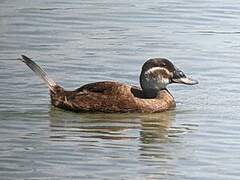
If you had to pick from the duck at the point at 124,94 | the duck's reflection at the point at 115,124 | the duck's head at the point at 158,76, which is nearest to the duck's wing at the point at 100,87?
the duck at the point at 124,94

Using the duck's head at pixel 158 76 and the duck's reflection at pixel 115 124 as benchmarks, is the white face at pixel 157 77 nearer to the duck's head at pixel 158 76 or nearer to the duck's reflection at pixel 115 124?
the duck's head at pixel 158 76

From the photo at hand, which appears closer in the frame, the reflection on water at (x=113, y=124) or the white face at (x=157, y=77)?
the reflection on water at (x=113, y=124)

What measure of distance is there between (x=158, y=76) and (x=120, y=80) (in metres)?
0.81

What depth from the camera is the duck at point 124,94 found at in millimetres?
12758

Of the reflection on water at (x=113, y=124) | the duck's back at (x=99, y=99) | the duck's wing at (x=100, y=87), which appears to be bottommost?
the reflection on water at (x=113, y=124)

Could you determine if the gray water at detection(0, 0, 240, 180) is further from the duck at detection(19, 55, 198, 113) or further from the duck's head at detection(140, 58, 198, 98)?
the duck's head at detection(140, 58, 198, 98)

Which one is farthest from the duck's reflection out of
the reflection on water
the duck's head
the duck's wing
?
the duck's head

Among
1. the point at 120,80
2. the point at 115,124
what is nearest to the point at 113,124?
the point at 115,124

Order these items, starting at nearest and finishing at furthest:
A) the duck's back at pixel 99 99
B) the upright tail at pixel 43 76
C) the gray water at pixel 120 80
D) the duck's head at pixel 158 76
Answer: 1. the gray water at pixel 120 80
2. the duck's back at pixel 99 99
3. the upright tail at pixel 43 76
4. the duck's head at pixel 158 76

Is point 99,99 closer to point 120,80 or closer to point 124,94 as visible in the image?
point 124,94

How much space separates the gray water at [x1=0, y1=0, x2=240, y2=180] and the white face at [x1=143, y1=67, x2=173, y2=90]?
25 centimetres

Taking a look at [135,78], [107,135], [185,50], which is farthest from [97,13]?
[107,135]

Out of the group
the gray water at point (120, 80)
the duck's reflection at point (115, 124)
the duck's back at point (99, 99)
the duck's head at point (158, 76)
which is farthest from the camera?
the duck's head at point (158, 76)

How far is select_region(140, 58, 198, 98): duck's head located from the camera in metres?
13.1
